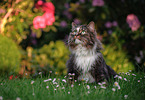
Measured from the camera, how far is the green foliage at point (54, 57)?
6.04m

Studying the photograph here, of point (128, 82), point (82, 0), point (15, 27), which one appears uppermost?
point (82, 0)

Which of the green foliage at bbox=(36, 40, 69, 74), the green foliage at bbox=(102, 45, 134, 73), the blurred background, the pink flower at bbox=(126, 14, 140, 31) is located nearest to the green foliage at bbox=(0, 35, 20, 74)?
the blurred background

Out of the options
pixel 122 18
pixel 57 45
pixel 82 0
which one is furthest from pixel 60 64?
pixel 122 18

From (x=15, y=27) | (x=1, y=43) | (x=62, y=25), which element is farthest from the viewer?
(x=62, y=25)

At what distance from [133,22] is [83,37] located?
328 cm

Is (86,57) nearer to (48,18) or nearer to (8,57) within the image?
(8,57)

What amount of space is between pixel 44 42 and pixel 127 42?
3.15 metres

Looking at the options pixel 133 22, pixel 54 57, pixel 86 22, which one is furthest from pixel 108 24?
pixel 54 57

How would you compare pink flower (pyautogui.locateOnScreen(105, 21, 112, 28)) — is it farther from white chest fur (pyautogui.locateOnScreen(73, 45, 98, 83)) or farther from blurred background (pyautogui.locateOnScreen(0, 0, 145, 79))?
white chest fur (pyautogui.locateOnScreen(73, 45, 98, 83))

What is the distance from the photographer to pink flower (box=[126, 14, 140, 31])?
597cm

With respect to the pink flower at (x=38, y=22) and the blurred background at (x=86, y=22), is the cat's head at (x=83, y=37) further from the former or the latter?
the pink flower at (x=38, y=22)

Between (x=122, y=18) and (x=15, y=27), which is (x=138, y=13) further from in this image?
(x=15, y=27)

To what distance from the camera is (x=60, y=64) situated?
6.07 m

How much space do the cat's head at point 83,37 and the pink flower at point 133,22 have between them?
2.98 metres
